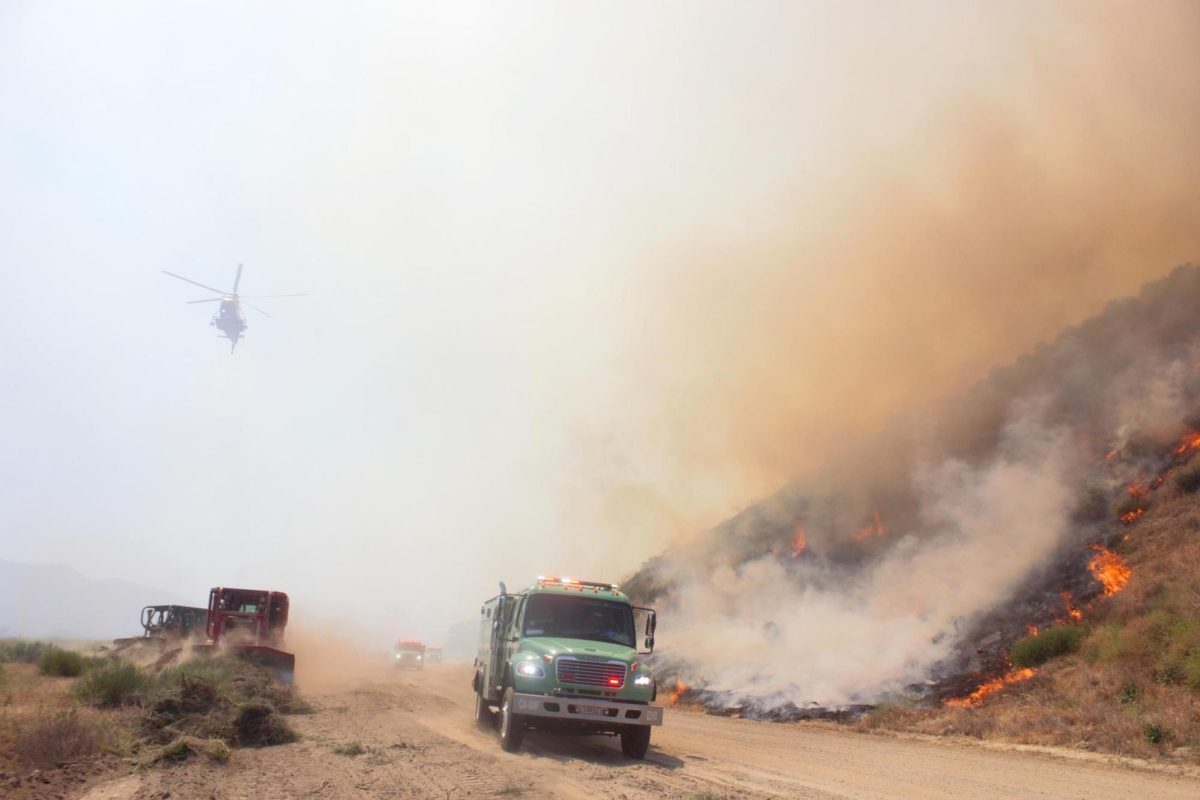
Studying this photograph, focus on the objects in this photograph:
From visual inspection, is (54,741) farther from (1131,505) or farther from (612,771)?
(1131,505)

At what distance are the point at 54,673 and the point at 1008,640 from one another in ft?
102

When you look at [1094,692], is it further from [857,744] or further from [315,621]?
[315,621]

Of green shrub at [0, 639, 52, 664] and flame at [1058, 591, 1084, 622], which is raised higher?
flame at [1058, 591, 1084, 622]

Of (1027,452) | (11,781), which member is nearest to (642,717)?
(11,781)

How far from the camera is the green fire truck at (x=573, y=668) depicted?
1295cm

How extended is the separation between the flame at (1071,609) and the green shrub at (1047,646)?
1.50m

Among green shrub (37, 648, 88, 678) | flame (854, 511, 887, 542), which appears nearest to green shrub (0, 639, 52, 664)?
green shrub (37, 648, 88, 678)

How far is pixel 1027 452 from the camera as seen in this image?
3494cm

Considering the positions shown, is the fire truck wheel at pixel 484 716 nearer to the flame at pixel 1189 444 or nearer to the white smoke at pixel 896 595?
the white smoke at pixel 896 595

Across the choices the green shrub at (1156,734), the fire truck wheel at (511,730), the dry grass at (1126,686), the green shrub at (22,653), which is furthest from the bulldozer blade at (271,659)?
the green shrub at (1156,734)

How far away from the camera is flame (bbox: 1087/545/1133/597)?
25516mm

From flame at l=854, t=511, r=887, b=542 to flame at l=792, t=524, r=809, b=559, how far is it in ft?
9.90

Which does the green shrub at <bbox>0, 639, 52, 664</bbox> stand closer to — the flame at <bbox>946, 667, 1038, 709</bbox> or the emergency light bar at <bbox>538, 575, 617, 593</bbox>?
the emergency light bar at <bbox>538, 575, 617, 593</bbox>

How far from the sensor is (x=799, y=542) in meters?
41.5
